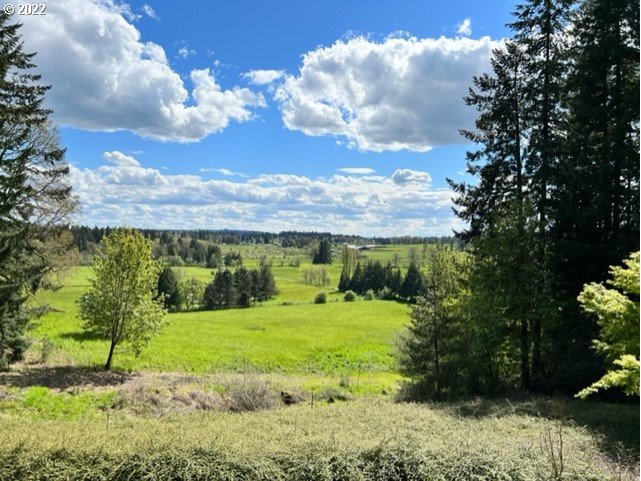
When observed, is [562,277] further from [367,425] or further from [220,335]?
[220,335]

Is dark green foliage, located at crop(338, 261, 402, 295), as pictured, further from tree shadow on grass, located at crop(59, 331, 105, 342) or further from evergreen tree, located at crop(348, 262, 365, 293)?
tree shadow on grass, located at crop(59, 331, 105, 342)

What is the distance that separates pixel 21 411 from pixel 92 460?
10526mm

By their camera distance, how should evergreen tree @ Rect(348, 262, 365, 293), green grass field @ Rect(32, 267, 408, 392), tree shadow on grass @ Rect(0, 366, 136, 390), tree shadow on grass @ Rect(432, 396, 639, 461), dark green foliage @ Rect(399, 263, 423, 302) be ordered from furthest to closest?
evergreen tree @ Rect(348, 262, 365, 293)
dark green foliage @ Rect(399, 263, 423, 302)
green grass field @ Rect(32, 267, 408, 392)
tree shadow on grass @ Rect(0, 366, 136, 390)
tree shadow on grass @ Rect(432, 396, 639, 461)

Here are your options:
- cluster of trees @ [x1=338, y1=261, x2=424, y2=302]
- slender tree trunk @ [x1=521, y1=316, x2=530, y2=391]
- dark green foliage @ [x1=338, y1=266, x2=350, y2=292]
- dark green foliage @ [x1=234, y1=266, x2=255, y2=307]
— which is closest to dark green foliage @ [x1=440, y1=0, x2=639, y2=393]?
slender tree trunk @ [x1=521, y1=316, x2=530, y2=391]

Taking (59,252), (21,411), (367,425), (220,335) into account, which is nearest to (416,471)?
(367,425)

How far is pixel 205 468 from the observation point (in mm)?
8164

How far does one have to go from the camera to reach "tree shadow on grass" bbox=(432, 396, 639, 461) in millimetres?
11578

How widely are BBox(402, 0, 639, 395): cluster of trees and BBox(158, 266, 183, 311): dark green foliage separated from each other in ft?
207

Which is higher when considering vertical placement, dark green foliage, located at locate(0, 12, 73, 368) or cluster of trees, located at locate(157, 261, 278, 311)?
dark green foliage, located at locate(0, 12, 73, 368)

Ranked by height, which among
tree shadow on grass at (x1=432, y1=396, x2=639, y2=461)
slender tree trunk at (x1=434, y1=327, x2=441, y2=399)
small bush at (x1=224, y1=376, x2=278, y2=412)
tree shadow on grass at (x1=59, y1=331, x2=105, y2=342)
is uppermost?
tree shadow on grass at (x1=432, y1=396, x2=639, y2=461)

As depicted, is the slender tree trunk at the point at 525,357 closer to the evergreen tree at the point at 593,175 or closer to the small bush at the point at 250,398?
the evergreen tree at the point at 593,175

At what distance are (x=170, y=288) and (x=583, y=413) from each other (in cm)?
7168

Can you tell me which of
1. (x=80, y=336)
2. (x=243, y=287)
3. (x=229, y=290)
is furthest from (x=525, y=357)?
(x=243, y=287)

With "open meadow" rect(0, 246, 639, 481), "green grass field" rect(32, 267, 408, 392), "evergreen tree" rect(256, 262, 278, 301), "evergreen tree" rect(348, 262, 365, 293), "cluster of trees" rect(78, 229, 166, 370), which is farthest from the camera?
"evergreen tree" rect(348, 262, 365, 293)
